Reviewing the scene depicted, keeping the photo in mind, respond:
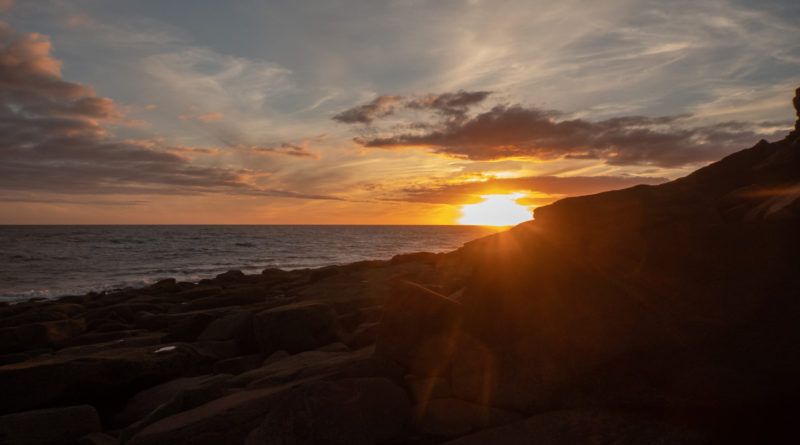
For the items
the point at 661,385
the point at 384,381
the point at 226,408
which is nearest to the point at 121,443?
the point at 226,408

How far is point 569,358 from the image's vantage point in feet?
15.1

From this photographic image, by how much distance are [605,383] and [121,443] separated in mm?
5556

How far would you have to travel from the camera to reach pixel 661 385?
4219mm

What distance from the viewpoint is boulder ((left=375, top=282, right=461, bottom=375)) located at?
18.8ft

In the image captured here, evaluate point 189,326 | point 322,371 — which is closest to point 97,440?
point 322,371

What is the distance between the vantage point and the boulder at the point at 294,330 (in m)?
8.43

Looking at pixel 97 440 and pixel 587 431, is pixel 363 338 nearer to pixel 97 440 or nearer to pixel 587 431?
pixel 97 440

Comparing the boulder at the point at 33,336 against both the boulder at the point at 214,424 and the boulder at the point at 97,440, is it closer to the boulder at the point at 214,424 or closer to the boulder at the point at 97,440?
the boulder at the point at 97,440

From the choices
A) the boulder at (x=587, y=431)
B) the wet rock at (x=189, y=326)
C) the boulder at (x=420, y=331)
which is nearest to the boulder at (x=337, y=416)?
the boulder at (x=587, y=431)

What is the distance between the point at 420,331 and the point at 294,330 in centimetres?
351

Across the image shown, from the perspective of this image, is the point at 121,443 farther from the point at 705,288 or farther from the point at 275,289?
the point at 275,289

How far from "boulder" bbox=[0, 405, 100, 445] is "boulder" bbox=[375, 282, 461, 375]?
4062 mm

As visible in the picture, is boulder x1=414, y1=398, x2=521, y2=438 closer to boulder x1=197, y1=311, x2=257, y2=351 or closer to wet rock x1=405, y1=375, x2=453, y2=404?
wet rock x1=405, y1=375, x2=453, y2=404

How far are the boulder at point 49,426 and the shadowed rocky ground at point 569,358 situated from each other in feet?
0.07
